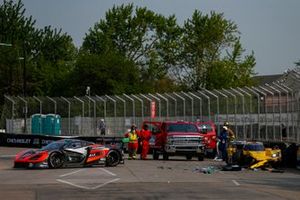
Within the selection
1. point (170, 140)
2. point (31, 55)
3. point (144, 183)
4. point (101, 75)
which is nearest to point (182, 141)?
point (170, 140)

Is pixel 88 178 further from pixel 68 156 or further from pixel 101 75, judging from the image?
pixel 101 75

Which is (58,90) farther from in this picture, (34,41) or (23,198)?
(23,198)

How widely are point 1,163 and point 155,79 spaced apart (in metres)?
63.9

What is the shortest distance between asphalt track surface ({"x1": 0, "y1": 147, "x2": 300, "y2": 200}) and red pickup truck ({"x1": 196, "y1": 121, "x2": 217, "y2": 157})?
27.0 ft

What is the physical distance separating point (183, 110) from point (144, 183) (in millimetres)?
23141

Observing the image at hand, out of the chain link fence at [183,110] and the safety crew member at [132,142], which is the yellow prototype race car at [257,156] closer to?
the chain link fence at [183,110]

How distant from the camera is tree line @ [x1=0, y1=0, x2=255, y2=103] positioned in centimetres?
8069

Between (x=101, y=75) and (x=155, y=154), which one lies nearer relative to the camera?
(x=155, y=154)

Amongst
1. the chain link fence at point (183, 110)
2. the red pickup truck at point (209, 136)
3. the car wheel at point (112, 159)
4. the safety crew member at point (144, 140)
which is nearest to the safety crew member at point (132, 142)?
the safety crew member at point (144, 140)

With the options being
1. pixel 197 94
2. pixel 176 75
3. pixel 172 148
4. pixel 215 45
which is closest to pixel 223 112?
pixel 197 94

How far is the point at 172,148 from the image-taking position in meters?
33.0

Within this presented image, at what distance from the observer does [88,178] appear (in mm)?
22203

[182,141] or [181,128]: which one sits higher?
[181,128]

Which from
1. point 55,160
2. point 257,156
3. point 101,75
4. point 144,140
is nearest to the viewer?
point 55,160
